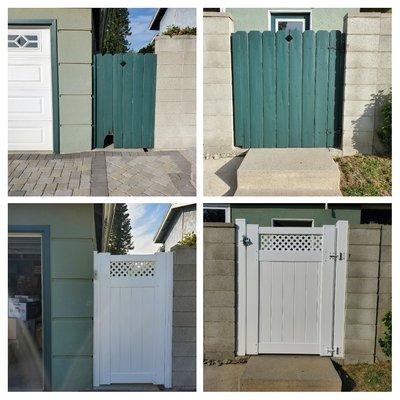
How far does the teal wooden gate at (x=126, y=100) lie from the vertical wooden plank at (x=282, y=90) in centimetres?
160

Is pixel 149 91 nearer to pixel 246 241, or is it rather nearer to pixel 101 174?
pixel 101 174

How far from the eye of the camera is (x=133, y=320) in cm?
421

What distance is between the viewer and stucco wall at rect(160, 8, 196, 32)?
561 cm

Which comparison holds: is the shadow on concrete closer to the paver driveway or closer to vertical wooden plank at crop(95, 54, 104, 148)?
the paver driveway

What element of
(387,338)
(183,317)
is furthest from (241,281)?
(387,338)

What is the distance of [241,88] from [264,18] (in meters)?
0.68

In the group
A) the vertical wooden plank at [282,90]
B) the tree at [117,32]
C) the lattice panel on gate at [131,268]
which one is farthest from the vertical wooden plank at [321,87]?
the tree at [117,32]

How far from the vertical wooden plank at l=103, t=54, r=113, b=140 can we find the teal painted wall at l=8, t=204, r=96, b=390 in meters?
1.92

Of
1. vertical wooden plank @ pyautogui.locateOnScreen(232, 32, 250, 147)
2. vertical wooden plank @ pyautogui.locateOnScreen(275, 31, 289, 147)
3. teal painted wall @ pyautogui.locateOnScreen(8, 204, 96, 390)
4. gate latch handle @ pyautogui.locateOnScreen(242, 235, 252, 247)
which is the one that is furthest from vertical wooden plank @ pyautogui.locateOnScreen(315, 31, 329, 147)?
teal painted wall @ pyautogui.locateOnScreen(8, 204, 96, 390)

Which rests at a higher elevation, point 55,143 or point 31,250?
point 55,143

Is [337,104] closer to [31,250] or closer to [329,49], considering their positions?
[329,49]

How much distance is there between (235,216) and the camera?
4.07 meters
